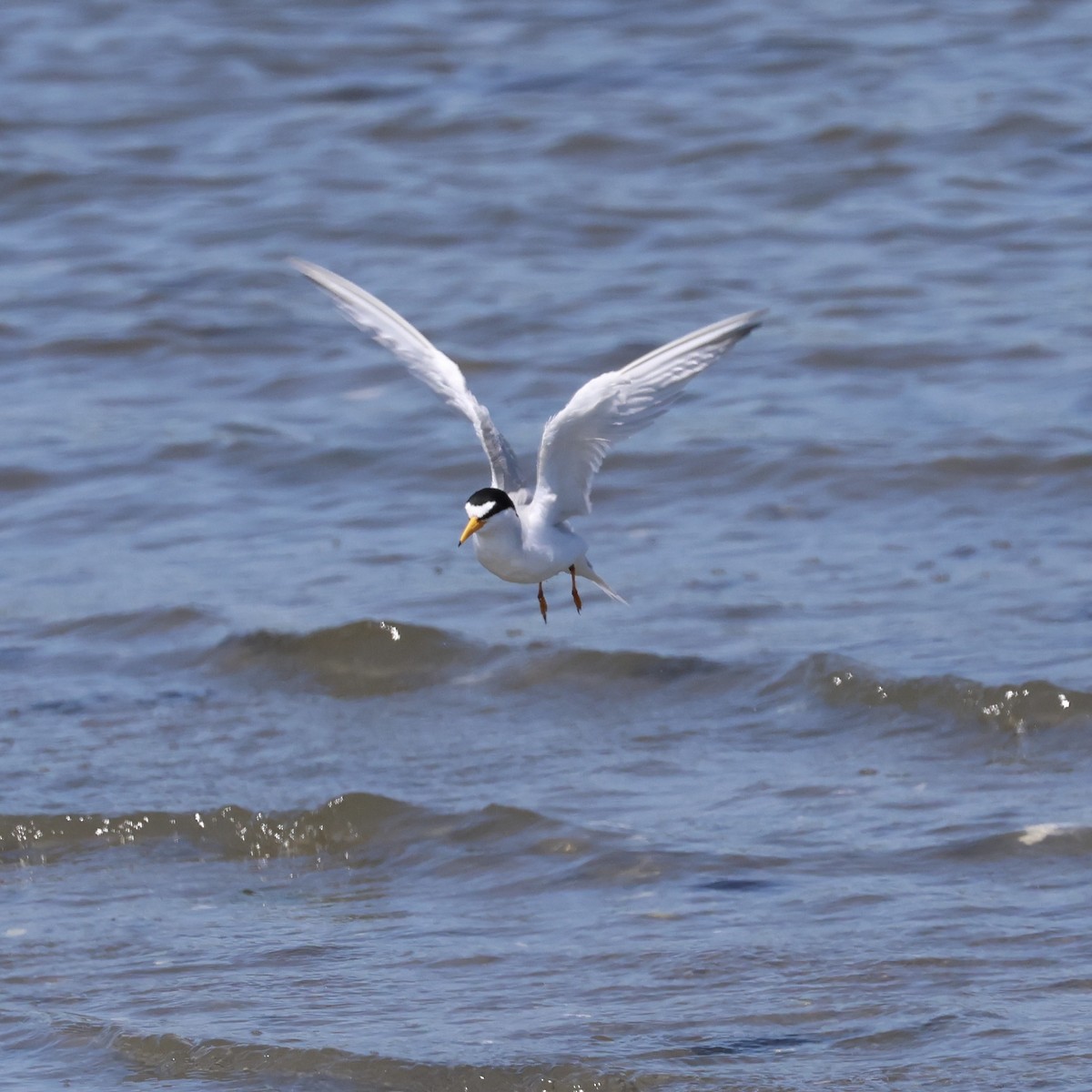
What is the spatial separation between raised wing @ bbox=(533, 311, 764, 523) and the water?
4.25 feet

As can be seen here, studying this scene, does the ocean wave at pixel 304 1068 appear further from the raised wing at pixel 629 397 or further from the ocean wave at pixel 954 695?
the ocean wave at pixel 954 695

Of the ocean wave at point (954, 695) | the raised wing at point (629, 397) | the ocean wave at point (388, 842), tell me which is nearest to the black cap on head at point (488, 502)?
the raised wing at point (629, 397)

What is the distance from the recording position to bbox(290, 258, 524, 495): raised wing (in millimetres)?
6559

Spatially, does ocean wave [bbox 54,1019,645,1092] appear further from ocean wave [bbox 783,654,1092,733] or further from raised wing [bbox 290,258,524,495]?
ocean wave [bbox 783,654,1092,733]

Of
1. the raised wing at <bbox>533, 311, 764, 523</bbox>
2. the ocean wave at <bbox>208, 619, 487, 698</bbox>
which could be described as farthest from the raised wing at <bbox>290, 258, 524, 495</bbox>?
the ocean wave at <bbox>208, 619, 487, 698</bbox>

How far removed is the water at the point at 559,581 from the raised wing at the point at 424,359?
1.21 metres

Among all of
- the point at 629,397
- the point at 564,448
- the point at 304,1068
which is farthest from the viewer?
the point at 564,448

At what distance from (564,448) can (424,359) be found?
0.76m

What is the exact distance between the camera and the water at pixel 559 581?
5.58 metres

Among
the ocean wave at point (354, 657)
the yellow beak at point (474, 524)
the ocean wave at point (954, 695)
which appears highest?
the yellow beak at point (474, 524)

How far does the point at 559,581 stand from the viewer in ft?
30.7

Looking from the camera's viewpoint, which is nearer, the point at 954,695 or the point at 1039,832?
the point at 1039,832

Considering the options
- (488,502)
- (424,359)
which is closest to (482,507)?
(488,502)

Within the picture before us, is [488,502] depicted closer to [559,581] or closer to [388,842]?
[388,842]
